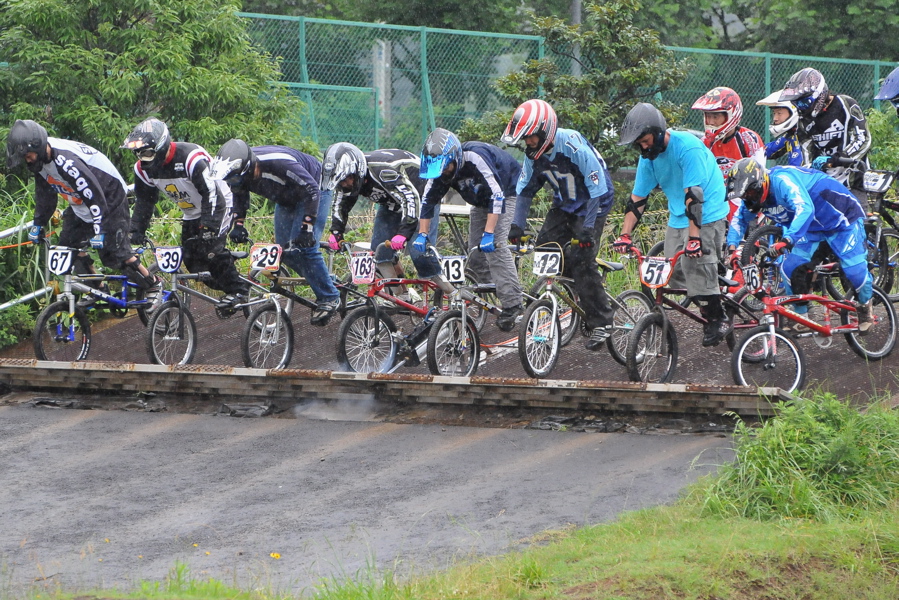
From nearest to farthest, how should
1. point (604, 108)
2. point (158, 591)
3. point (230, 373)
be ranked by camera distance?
point (158, 591)
point (230, 373)
point (604, 108)

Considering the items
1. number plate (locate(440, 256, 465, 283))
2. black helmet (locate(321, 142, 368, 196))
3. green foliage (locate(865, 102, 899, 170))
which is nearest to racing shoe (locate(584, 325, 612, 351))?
number plate (locate(440, 256, 465, 283))

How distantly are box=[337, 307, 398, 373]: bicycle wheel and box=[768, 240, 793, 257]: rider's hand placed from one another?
3.11 metres

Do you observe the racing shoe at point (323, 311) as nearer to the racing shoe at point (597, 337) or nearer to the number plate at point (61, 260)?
the number plate at point (61, 260)

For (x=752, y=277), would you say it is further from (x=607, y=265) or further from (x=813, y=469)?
(x=813, y=469)

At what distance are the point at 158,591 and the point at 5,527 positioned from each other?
→ 182 centimetres

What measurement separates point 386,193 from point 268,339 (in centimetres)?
166

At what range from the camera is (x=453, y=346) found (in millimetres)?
9297

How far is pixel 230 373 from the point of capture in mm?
8945

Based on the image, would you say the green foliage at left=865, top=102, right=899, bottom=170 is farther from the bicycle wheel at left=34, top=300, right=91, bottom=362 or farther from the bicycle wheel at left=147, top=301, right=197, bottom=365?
the bicycle wheel at left=34, top=300, right=91, bottom=362

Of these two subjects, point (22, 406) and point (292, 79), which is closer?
point (22, 406)

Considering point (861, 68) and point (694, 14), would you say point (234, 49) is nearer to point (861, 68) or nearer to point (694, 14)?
point (861, 68)

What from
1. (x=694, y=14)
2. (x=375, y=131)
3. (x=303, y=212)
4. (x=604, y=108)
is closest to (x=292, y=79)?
(x=375, y=131)

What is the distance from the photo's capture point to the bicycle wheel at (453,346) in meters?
9.05

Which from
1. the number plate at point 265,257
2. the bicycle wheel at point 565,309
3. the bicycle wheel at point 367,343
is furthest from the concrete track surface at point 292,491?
the bicycle wheel at point 565,309
